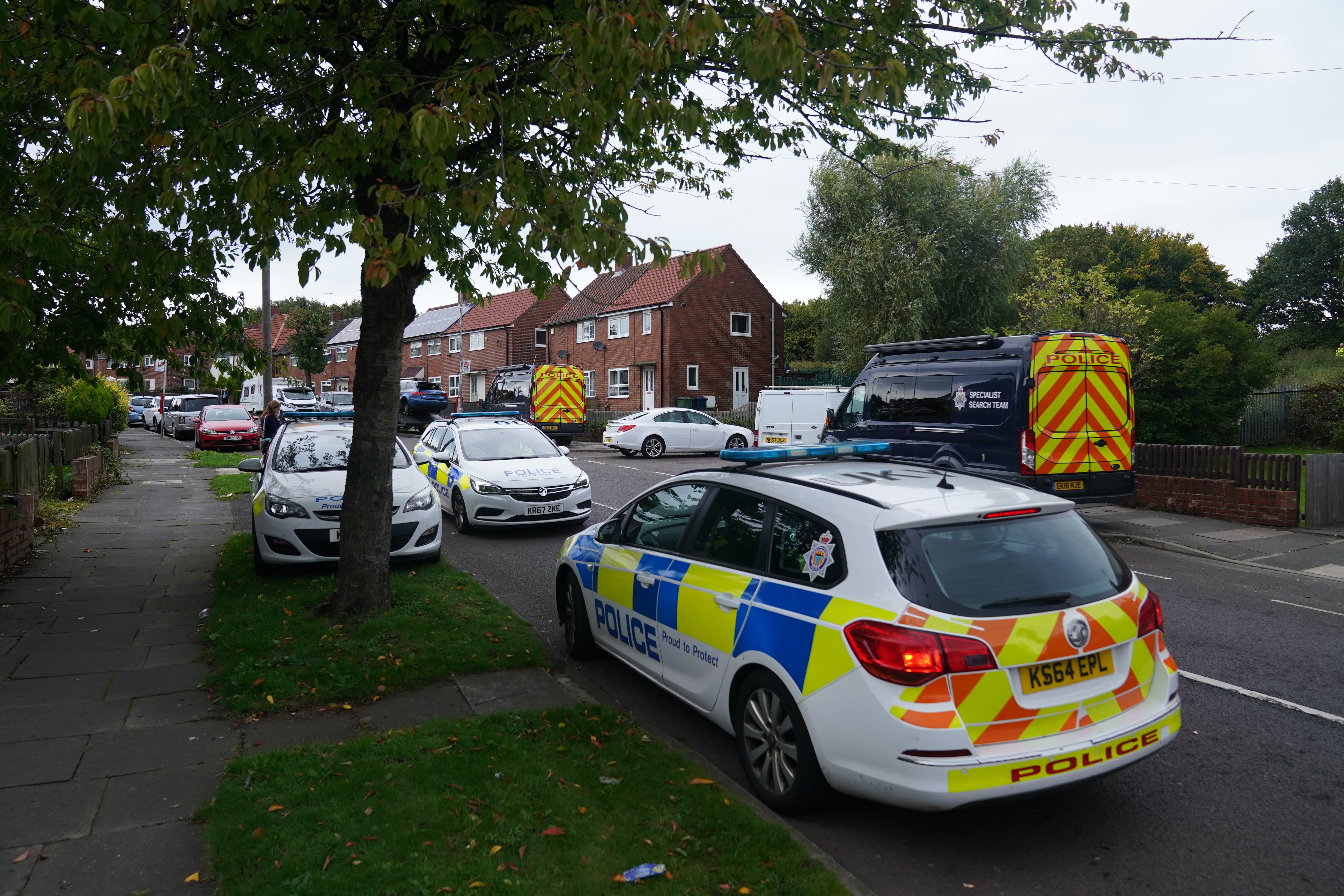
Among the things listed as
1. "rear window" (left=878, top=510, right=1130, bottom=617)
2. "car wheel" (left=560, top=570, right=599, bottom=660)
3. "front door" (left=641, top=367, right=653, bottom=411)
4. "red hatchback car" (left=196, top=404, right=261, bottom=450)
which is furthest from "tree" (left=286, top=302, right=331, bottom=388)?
"rear window" (left=878, top=510, right=1130, bottom=617)

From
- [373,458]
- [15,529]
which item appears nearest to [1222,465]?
[373,458]

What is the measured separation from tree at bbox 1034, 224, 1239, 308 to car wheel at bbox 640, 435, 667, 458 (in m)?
32.6

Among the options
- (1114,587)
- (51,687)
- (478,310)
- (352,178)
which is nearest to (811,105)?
(352,178)

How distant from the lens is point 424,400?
3831cm

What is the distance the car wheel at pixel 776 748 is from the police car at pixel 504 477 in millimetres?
7250

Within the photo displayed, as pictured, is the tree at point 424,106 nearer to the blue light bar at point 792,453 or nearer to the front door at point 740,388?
the blue light bar at point 792,453

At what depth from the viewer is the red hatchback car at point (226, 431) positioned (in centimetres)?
2866

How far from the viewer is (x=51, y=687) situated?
5.63 m

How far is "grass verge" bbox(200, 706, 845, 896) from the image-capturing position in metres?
3.31

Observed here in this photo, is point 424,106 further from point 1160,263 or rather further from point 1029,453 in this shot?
point 1160,263

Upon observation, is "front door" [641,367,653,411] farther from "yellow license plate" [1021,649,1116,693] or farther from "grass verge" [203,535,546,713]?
"yellow license plate" [1021,649,1116,693]

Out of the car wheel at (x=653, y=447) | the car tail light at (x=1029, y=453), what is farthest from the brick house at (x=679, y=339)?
the car tail light at (x=1029, y=453)

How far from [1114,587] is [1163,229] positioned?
5988cm

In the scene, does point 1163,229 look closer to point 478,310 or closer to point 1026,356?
point 478,310
